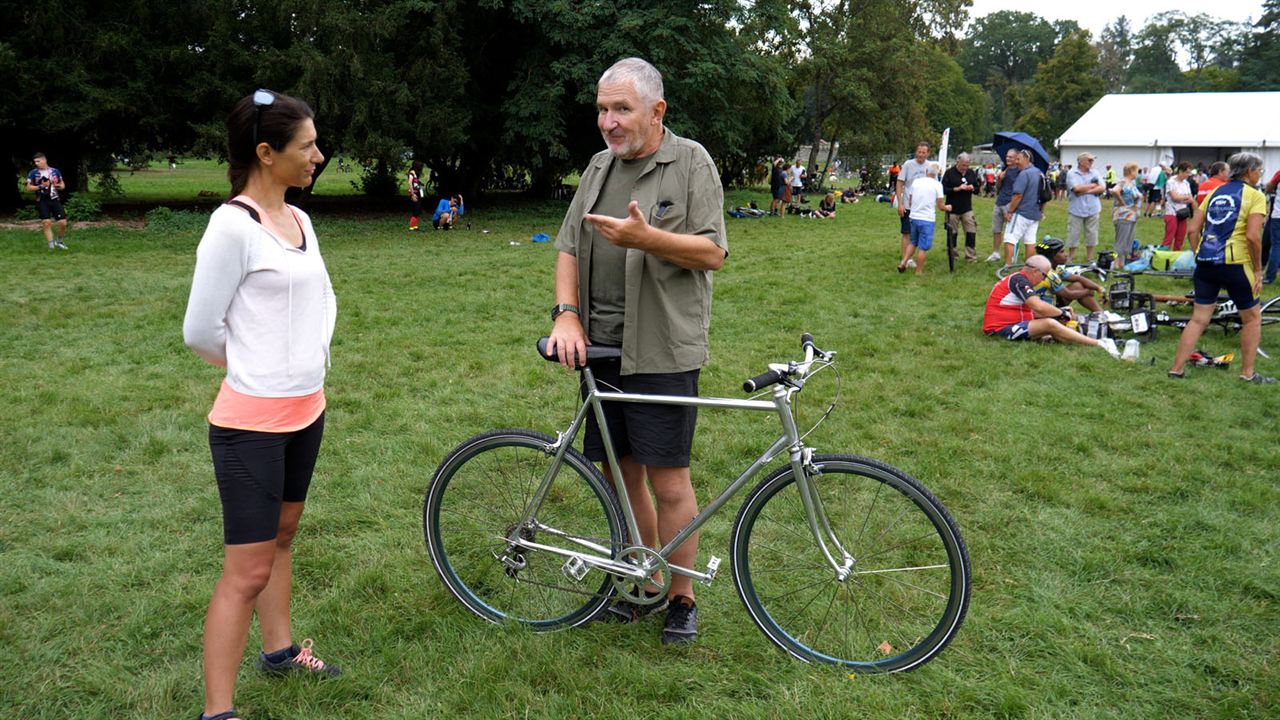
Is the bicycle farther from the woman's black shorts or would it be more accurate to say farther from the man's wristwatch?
the woman's black shorts

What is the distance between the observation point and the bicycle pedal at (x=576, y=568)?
3268 millimetres

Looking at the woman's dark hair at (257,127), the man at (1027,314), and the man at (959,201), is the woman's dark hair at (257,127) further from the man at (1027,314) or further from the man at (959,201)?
the man at (959,201)

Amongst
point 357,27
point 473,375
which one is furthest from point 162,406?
point 357,27

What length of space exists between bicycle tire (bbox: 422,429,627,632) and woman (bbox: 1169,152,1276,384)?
19.7 ft

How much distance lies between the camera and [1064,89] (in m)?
68.5

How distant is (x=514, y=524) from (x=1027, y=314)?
22.6ft

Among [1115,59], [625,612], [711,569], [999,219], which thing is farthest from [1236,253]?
[1115,59]

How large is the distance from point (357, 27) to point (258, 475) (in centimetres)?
1789

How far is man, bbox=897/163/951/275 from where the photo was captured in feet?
40.1

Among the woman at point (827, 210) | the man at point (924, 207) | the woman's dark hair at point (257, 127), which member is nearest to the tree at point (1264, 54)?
the woman at point (827, 210)

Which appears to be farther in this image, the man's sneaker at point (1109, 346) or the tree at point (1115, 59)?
the tree at point (1115, 59)

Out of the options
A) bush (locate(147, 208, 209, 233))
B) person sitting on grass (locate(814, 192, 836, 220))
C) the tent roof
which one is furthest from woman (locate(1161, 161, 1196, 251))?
the tent roof

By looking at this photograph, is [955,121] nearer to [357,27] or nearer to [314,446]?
[357,27]

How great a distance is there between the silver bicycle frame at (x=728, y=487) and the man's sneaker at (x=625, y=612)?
0.33m
